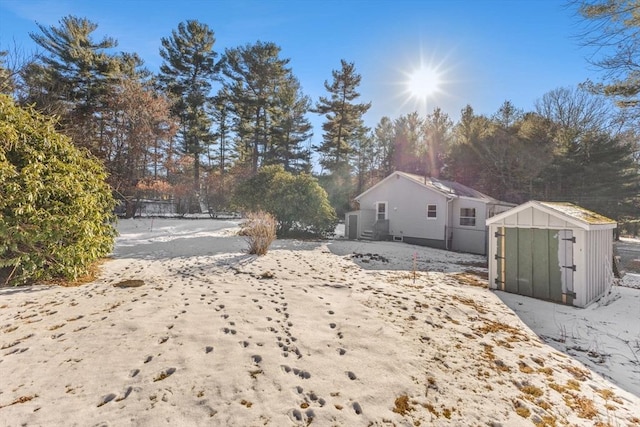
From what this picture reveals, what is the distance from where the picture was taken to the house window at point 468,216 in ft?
49.3

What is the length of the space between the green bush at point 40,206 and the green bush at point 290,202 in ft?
32.3

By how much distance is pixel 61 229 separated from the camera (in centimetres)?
538

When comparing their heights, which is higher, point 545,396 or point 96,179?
point 96,179

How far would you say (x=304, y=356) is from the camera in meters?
3.25

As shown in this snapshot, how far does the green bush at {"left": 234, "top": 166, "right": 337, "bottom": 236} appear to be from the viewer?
15641 mm

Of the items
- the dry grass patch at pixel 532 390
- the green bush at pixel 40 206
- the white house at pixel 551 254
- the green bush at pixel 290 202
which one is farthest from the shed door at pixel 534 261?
the green bush at pixel 290 202

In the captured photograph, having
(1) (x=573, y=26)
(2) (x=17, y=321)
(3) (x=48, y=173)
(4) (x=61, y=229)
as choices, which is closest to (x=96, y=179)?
(3) (x=48, y=173)

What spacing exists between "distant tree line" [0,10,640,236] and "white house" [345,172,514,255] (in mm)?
6403

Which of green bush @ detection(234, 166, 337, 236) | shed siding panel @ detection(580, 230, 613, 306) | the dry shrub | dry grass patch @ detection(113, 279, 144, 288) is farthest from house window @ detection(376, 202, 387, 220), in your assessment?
dry grass patch @ detection(113, 279, 144, 288)

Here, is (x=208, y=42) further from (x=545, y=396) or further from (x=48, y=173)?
(x=545, y=396)

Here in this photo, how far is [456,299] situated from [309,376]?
13.7ft

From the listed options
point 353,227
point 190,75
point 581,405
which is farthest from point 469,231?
point 190,75

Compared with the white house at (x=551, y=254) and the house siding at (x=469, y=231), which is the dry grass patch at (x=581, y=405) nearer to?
the white house at (x=551, y=254)

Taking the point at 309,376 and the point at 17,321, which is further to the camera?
the point at 17,321
